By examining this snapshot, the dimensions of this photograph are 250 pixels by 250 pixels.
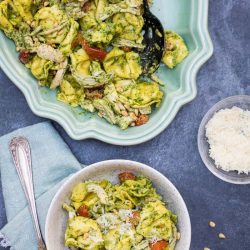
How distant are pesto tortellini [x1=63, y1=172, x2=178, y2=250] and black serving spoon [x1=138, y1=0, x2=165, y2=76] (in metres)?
0.46

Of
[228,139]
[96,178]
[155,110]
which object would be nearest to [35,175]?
[96,178]

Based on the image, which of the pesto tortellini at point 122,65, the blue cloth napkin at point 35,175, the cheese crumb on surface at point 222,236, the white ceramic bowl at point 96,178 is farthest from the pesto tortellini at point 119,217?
the pesto tortellini at point 122,65

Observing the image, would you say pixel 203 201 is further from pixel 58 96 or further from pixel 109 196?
pixel 58 96

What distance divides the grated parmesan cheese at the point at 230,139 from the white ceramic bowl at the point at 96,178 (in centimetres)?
27

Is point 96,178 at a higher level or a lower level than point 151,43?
lower

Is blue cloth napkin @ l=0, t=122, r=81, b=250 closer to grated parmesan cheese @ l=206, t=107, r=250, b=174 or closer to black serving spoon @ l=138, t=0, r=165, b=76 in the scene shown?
black serving spoon @ l=138, t=0, r=165, b=76

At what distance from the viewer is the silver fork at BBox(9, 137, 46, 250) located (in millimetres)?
2346

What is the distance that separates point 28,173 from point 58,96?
0.35 metres

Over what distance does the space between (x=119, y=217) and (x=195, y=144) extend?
1.54ft

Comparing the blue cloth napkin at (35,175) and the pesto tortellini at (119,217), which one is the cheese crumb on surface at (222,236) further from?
the blue cloth napkin at (35,175)

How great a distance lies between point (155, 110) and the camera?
2.35 m

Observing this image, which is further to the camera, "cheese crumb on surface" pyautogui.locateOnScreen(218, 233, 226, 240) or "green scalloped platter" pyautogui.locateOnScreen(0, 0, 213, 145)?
"cheese crumb on surface" pyautogui.locateOnScreen(218, 233, 226, 240)

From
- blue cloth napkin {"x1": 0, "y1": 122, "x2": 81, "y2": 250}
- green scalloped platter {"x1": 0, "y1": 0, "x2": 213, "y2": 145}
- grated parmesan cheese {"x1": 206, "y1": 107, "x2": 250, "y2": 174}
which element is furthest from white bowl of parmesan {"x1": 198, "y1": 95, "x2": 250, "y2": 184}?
blue cloth napkin {"x1": 0, "y1": 122, "x2": 81, "y2": 250}

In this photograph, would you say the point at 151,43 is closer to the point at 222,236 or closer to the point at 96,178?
the point at 96,178
